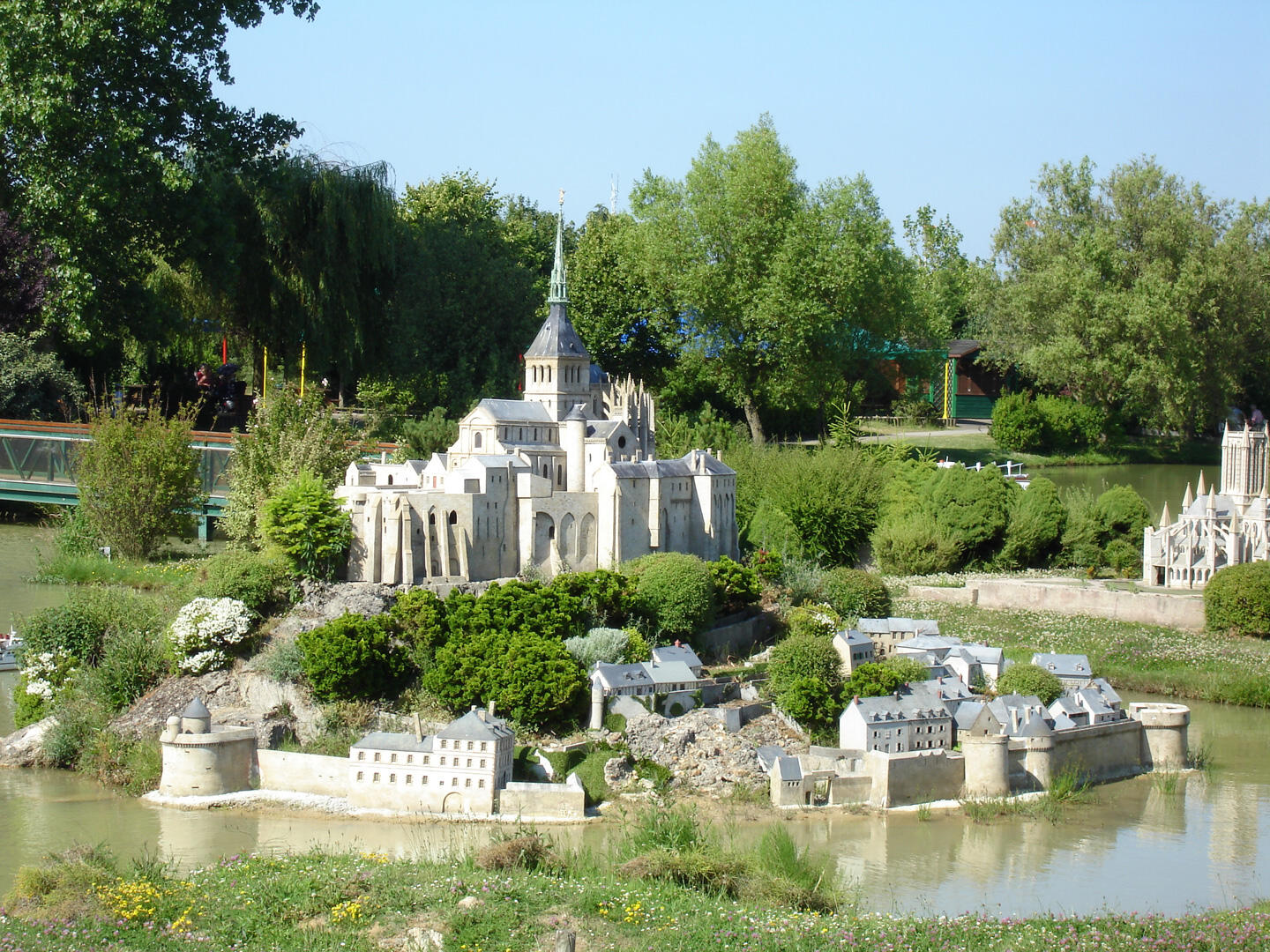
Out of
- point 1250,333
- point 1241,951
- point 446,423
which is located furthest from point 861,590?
point 1250,333

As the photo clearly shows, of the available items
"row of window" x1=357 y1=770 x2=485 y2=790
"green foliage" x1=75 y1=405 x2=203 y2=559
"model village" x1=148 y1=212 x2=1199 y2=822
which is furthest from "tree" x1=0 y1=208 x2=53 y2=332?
"row of window" x1=357 y1=770 x2=485 y2=790

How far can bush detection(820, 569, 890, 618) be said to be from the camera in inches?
1746

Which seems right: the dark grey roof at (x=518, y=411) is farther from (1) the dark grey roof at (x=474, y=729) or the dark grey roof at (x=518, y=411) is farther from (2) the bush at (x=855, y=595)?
(1) the dark grey roof at (x=474, y=729)

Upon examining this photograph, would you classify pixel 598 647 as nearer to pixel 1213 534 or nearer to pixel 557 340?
pixel 557 340

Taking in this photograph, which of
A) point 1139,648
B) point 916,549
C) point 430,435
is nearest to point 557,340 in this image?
point 430,435

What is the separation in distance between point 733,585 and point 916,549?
11.2 m

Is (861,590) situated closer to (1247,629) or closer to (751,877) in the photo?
(1247,629)

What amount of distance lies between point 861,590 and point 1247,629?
9731 millimetres

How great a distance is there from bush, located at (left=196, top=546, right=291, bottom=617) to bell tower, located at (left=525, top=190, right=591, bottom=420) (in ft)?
29.6

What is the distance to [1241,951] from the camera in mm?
23391

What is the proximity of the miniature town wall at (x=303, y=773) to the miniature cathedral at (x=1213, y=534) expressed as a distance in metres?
25.9

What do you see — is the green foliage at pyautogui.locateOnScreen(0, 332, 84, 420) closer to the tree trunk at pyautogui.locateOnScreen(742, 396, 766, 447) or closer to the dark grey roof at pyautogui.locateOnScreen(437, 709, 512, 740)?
the tree trunk at pyautogui.locateOnScreen(742, 396, 766, 447)

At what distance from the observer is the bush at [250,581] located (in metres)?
37.0

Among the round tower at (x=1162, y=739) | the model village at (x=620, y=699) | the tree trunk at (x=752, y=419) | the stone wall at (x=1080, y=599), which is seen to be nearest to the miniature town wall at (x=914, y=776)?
the model village at (x=620, y=699)
